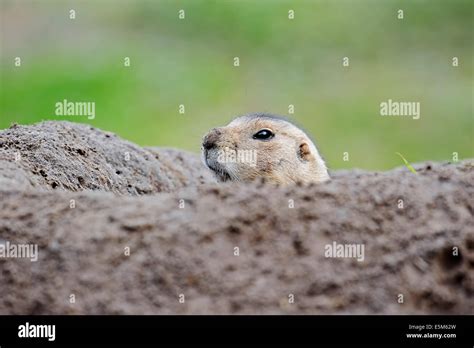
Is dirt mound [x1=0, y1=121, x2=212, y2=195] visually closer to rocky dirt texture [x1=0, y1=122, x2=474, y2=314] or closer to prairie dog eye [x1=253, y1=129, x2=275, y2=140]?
rocky dirt texture [x1=0, y1=122, x2=474, y2=314]

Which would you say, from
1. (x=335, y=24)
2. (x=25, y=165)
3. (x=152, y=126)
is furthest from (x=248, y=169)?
(x=335, y=24)

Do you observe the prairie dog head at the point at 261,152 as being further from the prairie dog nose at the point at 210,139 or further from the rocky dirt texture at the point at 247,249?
the rocky dirt texture at the point at 247,249

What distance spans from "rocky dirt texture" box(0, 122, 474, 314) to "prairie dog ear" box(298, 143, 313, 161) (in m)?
2.01

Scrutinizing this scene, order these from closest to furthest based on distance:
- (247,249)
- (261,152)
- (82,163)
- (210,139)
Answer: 1. (247,249)
2. (210,139)
3. (261,152)
4. (82,163)

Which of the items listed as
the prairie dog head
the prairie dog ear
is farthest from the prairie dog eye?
the prairie dog ear

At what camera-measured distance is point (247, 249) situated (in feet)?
15.5

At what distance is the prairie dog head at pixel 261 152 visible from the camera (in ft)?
22.8

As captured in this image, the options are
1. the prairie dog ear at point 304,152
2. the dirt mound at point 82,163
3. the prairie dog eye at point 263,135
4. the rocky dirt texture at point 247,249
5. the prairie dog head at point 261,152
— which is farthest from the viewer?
the prairie dog ear at point 304,152

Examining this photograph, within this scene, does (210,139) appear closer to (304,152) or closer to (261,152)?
(261,152)

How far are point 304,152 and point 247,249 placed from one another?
2748mm

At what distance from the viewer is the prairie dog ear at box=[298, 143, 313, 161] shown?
7.35 meters

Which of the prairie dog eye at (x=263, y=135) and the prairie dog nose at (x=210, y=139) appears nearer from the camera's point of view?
the prairie dog nose at (x=210, y=139)

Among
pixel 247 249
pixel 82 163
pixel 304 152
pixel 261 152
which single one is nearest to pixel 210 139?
pixel 261 152

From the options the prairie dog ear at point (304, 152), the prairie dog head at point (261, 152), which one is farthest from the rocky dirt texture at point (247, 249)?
the prairie dog ear at point (304, 152)
